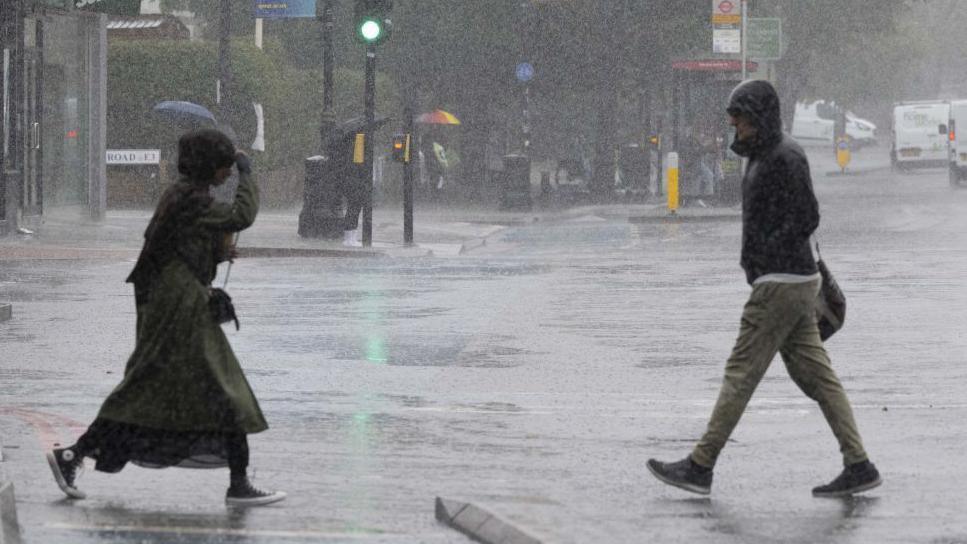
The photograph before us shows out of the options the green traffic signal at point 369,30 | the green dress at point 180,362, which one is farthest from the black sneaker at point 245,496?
the green traffic signal at point 369,30

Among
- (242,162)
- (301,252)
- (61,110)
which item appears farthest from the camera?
(61,110)

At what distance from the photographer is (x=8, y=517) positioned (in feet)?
23.4

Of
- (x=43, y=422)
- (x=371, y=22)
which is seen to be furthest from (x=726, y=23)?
(x=43, y=422)

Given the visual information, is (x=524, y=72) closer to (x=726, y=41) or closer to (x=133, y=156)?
(x=726, y=41)

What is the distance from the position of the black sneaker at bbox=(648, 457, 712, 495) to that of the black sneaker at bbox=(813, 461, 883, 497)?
1.54 feet

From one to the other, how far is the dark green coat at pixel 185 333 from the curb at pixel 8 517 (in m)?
0.59

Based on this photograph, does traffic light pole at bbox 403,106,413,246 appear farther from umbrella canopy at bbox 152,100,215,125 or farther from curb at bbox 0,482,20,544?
curb at bbox 0,482,20,544

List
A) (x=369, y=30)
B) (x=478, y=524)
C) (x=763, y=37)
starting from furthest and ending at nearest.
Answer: (x=763, y=37) < (x=369, y=30) < (x=478, y=524)

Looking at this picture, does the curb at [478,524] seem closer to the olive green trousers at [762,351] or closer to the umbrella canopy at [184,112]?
the olive green trousers at [762,351]

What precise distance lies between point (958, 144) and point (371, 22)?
86.5ft

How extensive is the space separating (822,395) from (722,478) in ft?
2.03

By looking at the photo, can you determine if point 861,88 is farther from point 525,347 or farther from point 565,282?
point 525,347

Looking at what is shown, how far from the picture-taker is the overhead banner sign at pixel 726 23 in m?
39.9

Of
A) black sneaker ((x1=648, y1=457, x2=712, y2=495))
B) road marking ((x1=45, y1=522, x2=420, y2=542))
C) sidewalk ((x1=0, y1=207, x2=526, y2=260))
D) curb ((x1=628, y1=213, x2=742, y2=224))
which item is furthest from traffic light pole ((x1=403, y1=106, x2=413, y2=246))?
road marking ((x1=45, y1=522, x2=420, y2=542))
